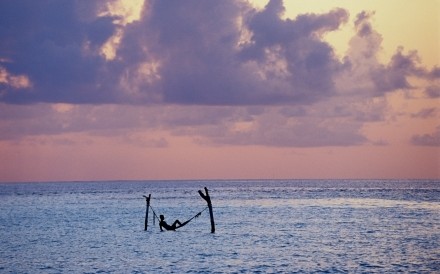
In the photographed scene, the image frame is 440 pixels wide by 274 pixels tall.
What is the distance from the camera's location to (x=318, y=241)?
4597cm

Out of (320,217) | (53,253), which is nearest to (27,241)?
(53,253)

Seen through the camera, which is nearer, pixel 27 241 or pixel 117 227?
pixel 27 241

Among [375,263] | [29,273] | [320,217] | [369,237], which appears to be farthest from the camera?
[320,217]

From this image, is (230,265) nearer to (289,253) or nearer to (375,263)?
(289,253)

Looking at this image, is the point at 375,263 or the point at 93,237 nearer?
the point at 375,263

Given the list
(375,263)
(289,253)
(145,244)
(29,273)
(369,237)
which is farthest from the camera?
(369,237)

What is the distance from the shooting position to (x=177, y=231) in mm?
54188

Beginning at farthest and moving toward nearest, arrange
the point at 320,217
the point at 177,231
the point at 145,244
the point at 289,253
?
the point at 320,217
the point at 177,231
the point at 145,244
the point at 289,253

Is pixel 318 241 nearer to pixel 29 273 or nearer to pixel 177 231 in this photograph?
pixel 177 231

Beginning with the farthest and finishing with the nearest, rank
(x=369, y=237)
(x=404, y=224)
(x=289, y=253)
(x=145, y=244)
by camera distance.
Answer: (x=404, y=224), (x=369, y=237), (x=145, y=244), (x=289, y=253)

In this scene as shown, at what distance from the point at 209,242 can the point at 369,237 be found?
12899 mm

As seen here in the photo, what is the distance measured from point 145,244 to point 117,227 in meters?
14.7

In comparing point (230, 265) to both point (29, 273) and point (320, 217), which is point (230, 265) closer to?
point (29, 273)

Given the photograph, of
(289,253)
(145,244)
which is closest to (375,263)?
(289,253)
